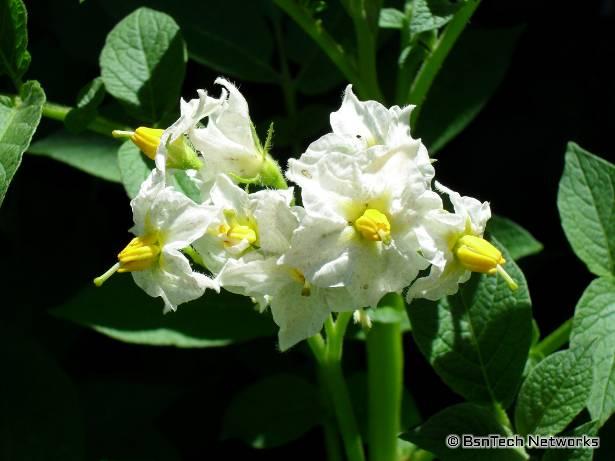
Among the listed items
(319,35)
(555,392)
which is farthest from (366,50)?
(555,392)

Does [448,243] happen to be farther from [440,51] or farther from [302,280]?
[440,51]

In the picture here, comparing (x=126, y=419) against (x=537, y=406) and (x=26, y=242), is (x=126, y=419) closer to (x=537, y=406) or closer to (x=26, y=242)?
(x=26, y=242)

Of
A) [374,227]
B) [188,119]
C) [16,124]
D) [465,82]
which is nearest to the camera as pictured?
[374,227]

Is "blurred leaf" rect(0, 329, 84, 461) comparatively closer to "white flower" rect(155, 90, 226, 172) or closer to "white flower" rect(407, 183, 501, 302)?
"white flower" rect(155, 90, 226, 172)

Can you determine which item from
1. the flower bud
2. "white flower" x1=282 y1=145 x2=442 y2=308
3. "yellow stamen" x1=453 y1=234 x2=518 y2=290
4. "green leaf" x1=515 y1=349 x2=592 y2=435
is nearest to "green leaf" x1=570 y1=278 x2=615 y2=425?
"green leaf" x1=515 y1=349 x2=592 y2=435

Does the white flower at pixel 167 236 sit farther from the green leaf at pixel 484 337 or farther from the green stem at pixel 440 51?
the green stem at pixel 440 51

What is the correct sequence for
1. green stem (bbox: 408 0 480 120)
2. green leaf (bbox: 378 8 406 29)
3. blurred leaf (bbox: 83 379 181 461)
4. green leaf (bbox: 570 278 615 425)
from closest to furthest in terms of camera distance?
green leaf (bbox: 570 278 615 425) → green stem (bbox: 408 0 480 120) → green leaf (bbox: 378 8 406 29) → blurred leaf (bbox: 83 379 181 461)
